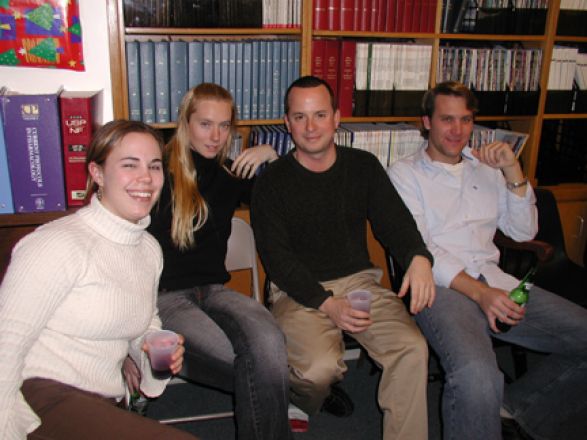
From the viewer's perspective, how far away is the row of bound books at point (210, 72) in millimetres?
2430

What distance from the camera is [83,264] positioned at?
138 cm

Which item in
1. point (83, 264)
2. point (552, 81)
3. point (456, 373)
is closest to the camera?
point (83, 264)

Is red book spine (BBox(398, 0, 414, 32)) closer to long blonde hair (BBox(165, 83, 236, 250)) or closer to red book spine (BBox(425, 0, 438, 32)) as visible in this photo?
red book spine (BBox(425, 0, 438, 32))

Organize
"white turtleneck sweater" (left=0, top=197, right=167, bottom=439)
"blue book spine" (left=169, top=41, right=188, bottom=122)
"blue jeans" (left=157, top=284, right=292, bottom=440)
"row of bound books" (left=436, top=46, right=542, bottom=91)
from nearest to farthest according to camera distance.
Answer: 1. "white turtleneck sweater" (left=0, top=197, right=167, bottom=439)
2. "blue jeans" (left=157, top=284, right=292, bottom=440)
3. "blue book spine" (left=169, top=41, right=188, bottom=122)
4. "row of bound books" (left=436, top=46, right=542, bottom=91)

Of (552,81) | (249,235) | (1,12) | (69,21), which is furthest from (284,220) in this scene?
(552,81)

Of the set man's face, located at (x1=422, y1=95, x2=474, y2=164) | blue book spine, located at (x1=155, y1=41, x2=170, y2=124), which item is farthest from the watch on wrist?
blue book spine, located at (x1=155, y1=41, x2=170, y2=124)

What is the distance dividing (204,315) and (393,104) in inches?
61.7

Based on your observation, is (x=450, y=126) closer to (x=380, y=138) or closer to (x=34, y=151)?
(x=380, y=138)

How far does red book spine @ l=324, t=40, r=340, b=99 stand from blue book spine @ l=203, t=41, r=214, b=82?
568mm

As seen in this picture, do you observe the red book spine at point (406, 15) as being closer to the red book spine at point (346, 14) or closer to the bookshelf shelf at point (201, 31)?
the red book spine at point (346, 14)

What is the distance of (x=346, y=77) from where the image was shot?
2.69 metres

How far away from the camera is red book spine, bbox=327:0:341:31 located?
8.40 feet

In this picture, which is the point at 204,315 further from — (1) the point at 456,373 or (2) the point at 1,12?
(2) the point at 1,12

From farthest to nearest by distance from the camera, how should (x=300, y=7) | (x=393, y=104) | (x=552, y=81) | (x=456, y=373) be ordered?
(x=552, y=81)
(x=393, y=104)
(x=300, y=7)
(x=456, y=373)
